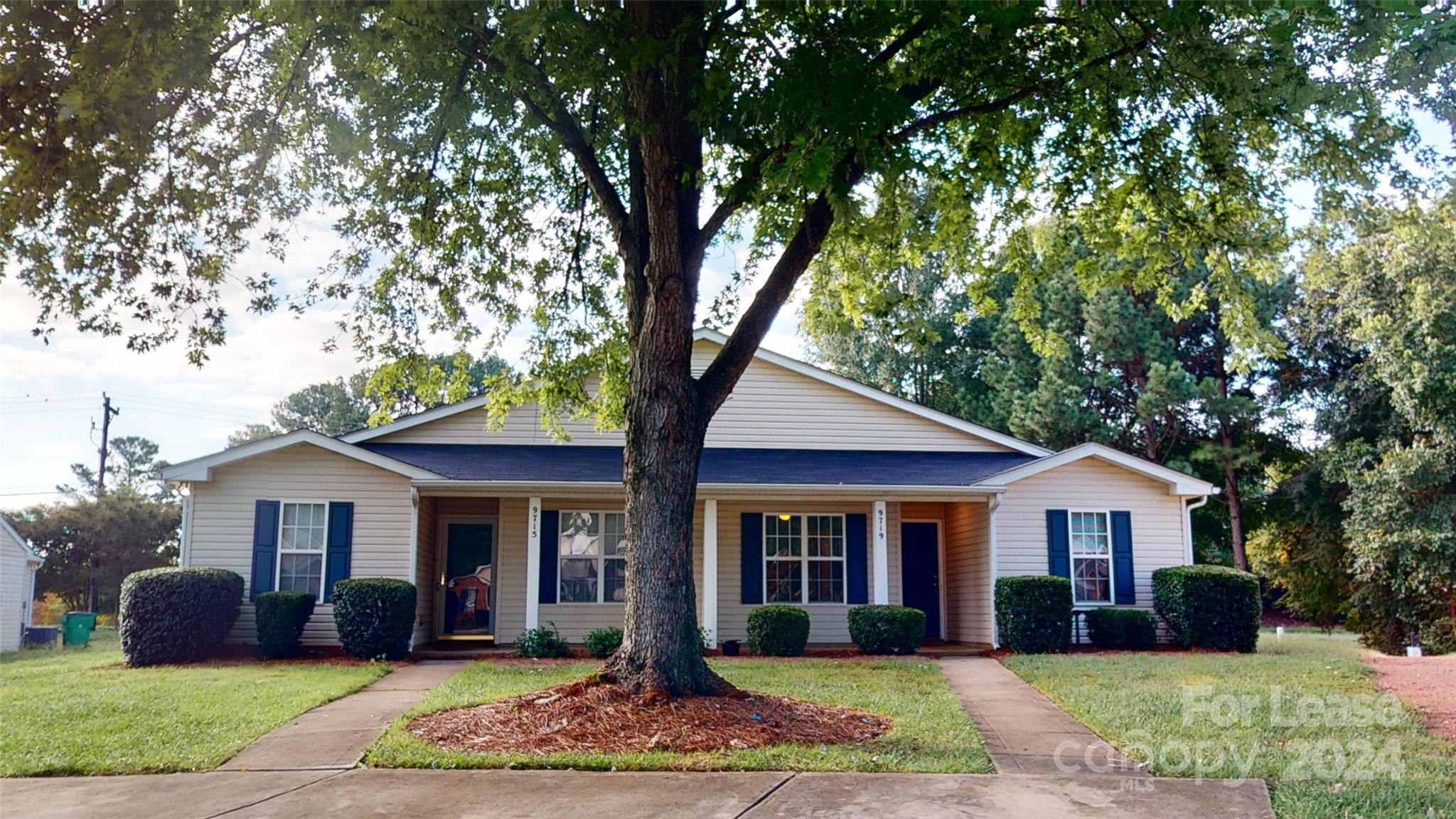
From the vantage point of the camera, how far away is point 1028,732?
318 inches

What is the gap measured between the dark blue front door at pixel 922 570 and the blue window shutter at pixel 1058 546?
2.32 metres

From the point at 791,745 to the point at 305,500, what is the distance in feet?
33.5

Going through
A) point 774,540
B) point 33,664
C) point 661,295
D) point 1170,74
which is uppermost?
point 1170,74

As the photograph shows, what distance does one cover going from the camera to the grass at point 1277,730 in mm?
6000

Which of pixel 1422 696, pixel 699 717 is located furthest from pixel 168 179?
pixel 1422 696

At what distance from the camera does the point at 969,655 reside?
1434 cm

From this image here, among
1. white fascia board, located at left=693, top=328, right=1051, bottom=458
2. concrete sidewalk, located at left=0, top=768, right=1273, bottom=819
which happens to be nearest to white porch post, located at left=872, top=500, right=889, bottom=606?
white fascia board, located at left=693, top=328, right=1051, bottom=458

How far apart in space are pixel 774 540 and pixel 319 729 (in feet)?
30.2

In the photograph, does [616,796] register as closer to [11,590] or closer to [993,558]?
[993,558]

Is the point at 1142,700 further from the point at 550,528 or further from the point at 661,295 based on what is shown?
the point at 550,528

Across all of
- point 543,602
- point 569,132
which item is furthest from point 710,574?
point 569,132

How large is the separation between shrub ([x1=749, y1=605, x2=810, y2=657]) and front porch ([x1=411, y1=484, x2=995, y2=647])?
2.60 feet

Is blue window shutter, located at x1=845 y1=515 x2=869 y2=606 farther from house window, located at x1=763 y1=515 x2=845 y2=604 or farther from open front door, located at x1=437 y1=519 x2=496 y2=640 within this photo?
open front door, located at x1=437 y1=519 x2=496 y2=640

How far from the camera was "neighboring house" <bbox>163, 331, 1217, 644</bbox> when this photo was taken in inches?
581
